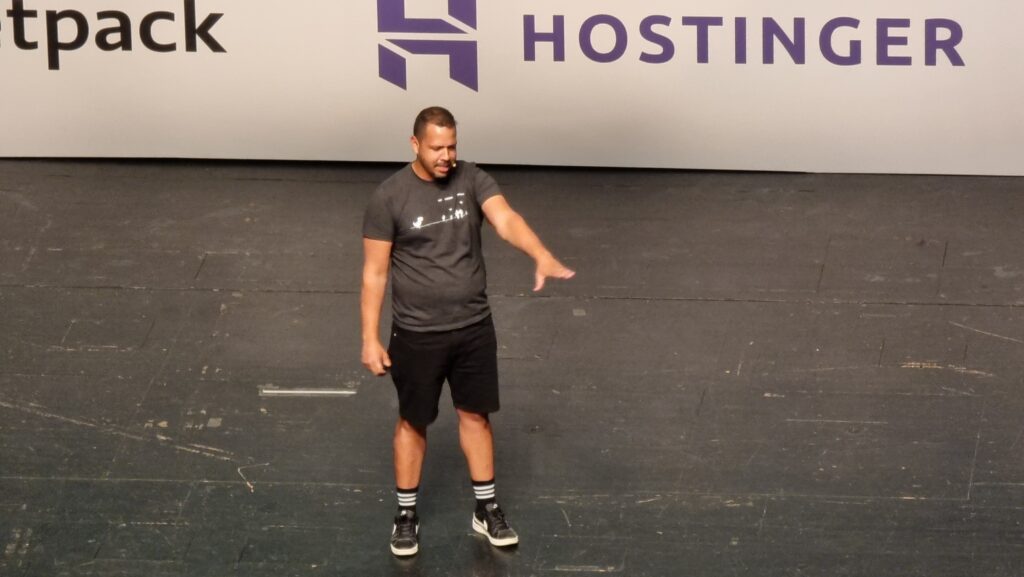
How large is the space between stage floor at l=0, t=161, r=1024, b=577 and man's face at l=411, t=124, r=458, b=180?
1212mm

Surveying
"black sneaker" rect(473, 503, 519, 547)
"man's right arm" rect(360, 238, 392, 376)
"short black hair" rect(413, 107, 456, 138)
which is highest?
"short black hair" rect(413, 107, 456, 138)

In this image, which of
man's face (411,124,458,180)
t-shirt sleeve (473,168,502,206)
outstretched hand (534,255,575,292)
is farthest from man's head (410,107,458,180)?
outstretched hand (534,255,575,292)

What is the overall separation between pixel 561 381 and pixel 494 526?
1124 millimetres

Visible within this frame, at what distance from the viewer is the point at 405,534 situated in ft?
16.3

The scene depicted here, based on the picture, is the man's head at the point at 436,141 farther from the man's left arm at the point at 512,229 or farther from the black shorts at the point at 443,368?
the black shorts at the point at 443,368

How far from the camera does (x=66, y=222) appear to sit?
7.52 metres

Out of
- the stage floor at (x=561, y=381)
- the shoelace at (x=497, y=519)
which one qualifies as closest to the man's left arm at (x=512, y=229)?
the shoelace at (x=497, y=519)

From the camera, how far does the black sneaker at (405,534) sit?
495 cm

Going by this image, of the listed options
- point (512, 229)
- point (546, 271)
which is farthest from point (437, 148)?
point (546, 271)

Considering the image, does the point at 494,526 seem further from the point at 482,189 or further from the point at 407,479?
the point at 482,189

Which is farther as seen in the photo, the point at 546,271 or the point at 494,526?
the point at 494,526

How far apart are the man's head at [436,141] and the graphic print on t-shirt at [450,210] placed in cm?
8

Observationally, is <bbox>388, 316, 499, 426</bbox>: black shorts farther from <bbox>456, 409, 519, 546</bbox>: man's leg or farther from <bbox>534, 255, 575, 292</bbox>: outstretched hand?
<bbox>534, 255, 575, 292</bbox>: outstretched hand

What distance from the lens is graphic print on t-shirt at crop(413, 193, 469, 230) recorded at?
4703mm
